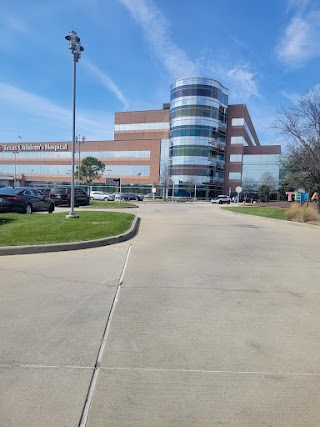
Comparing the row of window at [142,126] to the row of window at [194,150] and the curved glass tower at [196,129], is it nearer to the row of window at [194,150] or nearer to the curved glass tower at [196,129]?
the curved glass tower at [196,129]

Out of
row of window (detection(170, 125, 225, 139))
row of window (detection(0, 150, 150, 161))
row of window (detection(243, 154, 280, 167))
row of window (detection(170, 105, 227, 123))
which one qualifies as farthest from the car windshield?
row of window (detection(243, 154, 280, 167))

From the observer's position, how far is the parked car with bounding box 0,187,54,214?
651 inches

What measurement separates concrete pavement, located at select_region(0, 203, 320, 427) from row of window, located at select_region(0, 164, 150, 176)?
92.8 metres

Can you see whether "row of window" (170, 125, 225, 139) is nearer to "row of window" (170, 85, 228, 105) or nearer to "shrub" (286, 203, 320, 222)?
"row of window" (170, 85, 228, 105)

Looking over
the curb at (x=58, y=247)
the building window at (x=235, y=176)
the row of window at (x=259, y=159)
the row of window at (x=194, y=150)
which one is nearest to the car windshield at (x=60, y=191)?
the curb at (x=58, y=247)

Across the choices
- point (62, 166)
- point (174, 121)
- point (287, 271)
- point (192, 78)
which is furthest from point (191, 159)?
point (287, 271)

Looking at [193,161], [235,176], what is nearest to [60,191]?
[193,161]

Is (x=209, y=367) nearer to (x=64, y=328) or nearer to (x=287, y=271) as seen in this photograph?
(x=64, y=328)

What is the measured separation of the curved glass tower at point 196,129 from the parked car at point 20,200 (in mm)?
69984

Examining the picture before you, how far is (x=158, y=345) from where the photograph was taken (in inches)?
142

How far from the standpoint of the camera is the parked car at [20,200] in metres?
16.5

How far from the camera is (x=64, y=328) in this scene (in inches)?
157

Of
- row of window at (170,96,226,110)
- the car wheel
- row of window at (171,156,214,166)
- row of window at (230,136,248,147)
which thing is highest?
row of window at (170,96,226,110)

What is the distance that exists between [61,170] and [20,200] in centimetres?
9615
